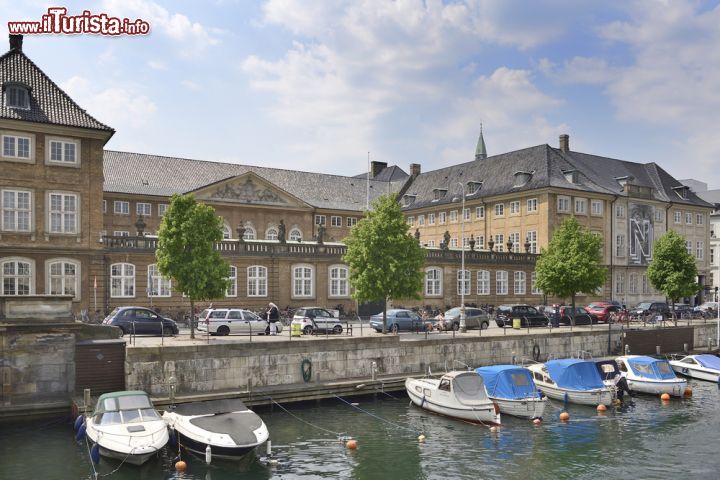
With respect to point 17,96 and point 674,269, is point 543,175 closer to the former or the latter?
point 674,269

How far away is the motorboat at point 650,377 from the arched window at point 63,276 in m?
32.8

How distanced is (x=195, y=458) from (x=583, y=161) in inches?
2452

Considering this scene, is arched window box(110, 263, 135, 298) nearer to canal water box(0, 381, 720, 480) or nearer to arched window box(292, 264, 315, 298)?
arched window box(292, 264, 315, 298)

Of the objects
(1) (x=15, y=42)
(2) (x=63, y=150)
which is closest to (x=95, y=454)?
(2) (x=63, y=150)

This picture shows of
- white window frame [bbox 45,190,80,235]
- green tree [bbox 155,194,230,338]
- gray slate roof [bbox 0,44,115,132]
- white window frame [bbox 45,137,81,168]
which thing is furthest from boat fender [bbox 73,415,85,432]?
gray slate roof [bbox 0,44,115,132]

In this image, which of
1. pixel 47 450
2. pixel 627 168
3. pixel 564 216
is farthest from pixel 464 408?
pixel 627 168

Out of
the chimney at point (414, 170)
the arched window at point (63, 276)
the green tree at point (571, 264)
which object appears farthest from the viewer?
the chimney at point (414, 170)

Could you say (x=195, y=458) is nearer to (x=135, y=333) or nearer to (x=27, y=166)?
(x=135, y=333)

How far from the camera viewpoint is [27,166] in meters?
39.2

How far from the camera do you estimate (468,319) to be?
44250 millimetres

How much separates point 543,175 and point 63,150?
4540 centimetres

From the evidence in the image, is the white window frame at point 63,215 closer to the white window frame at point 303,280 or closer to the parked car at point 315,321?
the parked car at point 315,321

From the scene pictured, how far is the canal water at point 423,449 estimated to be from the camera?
69.2ft

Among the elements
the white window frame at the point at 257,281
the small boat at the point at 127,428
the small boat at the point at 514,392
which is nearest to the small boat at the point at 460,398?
the small boat at the point at 514,392
